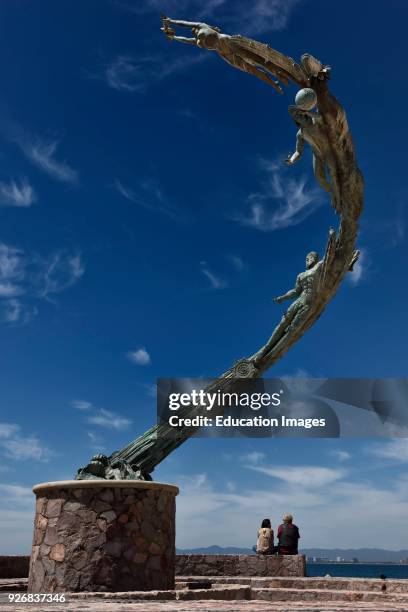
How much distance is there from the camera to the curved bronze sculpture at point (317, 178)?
999 cm

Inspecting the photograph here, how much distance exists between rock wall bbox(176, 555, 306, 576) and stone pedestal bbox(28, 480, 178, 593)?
3944 millimetres

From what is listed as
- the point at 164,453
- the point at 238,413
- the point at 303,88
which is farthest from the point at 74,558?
the point at 303,88

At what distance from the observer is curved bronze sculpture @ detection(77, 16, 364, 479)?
393 inches

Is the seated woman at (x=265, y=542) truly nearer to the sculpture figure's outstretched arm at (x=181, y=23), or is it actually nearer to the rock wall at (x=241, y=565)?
the rock wall at (x=241, y=565)

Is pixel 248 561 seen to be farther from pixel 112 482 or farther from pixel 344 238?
pixel 344 238

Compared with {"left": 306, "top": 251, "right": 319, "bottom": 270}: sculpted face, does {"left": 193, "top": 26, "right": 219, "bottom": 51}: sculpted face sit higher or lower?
higher

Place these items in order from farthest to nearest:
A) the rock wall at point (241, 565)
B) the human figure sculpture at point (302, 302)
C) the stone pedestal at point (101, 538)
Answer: the rock wall at point (241, 565), the human figure sculpture at point (302, 302), the stone pedestal at point (101, 538)

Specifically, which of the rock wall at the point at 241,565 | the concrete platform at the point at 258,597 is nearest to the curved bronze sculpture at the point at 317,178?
the concrete platform at the point at 258,597

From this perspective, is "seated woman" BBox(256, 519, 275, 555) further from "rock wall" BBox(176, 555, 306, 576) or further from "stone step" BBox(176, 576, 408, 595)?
"stone step" BBox(176, 576, 408, 595)

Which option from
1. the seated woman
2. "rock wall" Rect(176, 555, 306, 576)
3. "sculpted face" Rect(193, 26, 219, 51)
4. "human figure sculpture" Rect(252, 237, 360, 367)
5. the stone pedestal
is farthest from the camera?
the seated woman

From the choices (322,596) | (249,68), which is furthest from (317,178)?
(322,596)

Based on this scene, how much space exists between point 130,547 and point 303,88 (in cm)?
675

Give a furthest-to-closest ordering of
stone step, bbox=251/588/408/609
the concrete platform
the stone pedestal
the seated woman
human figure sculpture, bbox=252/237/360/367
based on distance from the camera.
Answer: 1. the seated woman
2. human figure sculpture, bbox=252/237/360/367
3. stone step, bbox=251/588/408/609
4. the stone pedestal
5. the concrete platform

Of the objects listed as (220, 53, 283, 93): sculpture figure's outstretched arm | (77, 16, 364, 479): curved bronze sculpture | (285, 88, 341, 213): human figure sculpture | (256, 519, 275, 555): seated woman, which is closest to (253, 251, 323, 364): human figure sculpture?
(77, 16, 364, 479): curved bronze sculpture
